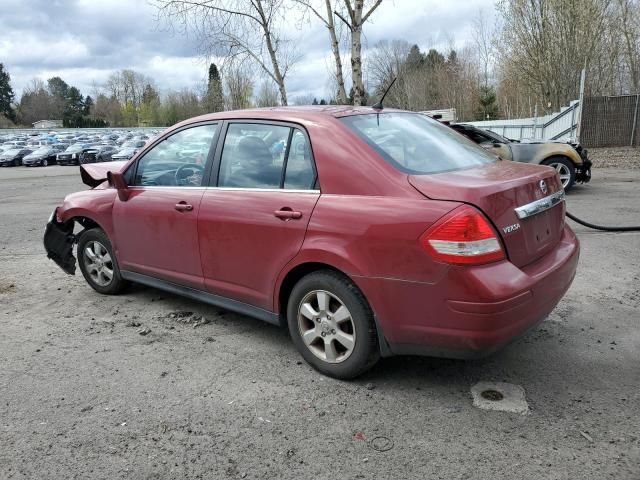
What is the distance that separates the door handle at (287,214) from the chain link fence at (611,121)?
22253 mm

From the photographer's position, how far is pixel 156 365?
365 centimetres

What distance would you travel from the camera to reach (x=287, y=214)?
10.9ft

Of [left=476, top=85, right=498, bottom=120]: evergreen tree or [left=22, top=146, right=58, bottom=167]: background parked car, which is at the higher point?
[left=476, top=85, right=498, bottom=120]: evergreen tree

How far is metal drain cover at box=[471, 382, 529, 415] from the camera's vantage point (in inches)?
117

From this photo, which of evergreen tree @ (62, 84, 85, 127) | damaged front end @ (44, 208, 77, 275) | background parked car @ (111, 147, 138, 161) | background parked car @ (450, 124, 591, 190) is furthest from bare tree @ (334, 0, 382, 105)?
evergreen tree @ (62, 84, 85, 127)

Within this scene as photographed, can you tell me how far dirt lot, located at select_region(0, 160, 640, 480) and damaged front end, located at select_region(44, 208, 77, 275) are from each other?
0.74 metres

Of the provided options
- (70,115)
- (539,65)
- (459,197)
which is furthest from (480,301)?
(70,115)

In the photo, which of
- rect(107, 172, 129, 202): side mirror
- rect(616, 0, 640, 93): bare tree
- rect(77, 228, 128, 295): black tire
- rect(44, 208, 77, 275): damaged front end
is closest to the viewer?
rect(107, 172, 129, 202): side mirror

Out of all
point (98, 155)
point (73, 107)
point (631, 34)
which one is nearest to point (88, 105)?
point (73, 107)

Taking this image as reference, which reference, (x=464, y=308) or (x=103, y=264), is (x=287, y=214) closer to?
(x=464, y=308)

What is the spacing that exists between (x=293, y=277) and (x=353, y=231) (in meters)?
0.65

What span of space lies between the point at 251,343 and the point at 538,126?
26148 mm

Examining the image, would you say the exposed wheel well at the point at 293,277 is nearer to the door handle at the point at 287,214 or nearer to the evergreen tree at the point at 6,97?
the door handle at the point at 287,214

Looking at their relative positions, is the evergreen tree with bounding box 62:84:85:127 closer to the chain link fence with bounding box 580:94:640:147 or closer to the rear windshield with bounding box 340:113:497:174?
the chain link fence with bounding box 580:94:640:147
